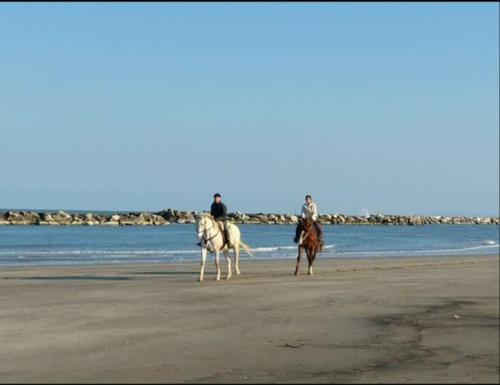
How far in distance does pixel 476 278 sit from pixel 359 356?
386 inches

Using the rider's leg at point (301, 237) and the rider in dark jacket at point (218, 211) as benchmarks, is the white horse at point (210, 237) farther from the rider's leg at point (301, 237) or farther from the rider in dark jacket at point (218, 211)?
the rider's leg at point (301, 237)

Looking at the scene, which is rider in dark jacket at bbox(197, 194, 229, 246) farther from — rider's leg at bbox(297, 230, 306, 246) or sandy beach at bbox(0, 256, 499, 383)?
rider's leg at bbox(297, 230, 306, 246)

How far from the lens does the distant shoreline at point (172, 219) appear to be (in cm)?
9725

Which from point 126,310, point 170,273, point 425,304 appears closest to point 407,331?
point 425,304

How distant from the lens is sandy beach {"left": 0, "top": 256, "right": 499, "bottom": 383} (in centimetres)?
947

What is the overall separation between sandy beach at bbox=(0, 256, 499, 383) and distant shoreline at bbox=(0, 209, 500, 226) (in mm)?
53376

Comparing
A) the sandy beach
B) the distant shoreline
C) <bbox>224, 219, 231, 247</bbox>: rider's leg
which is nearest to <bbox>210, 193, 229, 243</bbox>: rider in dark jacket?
<bbox>224, 219, 231, 247</bbox>: rider's leg

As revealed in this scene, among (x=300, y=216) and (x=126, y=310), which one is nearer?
(x=126, y=310)

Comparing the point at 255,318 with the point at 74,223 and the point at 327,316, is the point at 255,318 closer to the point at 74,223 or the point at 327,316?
the point at 327,316

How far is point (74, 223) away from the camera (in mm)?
98375

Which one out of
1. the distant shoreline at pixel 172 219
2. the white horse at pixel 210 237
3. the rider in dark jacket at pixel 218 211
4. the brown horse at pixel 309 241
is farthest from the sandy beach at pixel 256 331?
the distant shoreline at pixel 172 219

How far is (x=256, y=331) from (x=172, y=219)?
105 metres

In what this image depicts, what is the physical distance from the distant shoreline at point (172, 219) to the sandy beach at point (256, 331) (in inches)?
2101

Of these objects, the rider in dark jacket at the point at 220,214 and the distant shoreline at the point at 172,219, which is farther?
the distant shoreline at the point at 172,219
